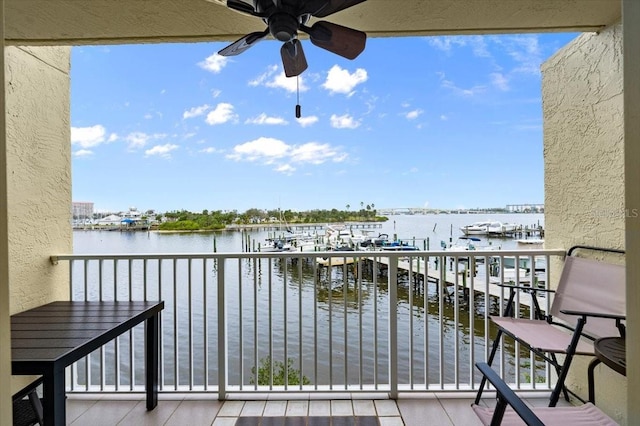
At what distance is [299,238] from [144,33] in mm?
7871

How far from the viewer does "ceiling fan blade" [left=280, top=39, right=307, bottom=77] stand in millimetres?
2223

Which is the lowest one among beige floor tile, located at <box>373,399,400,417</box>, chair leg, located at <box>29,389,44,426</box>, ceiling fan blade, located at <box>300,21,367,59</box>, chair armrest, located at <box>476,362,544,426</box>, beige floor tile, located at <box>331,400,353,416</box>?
beige floor tile, located at <box>373,399,400,417</box>

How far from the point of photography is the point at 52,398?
1.45 metres

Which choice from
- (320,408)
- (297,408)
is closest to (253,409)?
(297,408)

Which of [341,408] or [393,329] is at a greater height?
[393,329]

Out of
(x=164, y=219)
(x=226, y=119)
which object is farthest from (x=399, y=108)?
(x=164, y=219)

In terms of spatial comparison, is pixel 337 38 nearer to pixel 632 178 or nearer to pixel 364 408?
pixel 632 178

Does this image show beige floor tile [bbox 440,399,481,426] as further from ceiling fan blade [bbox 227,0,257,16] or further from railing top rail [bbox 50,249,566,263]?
ceiling fan blade [bbox 227,0,257,16]

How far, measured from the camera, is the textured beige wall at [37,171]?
2.50 meters

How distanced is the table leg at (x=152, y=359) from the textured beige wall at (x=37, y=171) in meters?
0.95

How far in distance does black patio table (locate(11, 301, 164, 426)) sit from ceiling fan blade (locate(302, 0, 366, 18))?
6.71 feet

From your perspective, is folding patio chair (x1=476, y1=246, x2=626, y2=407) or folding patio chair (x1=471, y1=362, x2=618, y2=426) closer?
folding patio chair (x1=471, y1=362, x2=618, y2=426)

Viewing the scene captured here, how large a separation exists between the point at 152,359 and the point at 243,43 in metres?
2.18

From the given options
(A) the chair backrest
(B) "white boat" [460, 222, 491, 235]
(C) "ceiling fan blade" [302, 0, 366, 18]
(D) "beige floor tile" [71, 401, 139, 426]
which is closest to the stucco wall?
(A) the chair backrest
